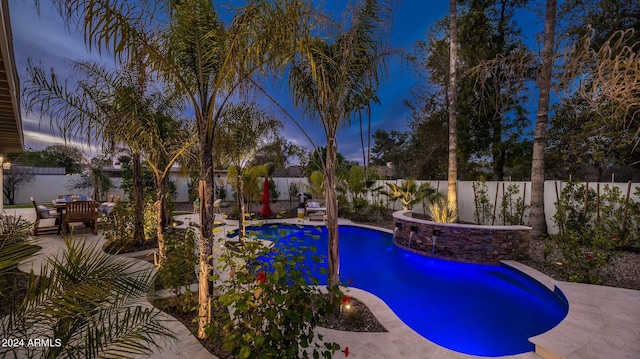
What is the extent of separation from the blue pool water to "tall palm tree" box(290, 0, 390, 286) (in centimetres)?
65

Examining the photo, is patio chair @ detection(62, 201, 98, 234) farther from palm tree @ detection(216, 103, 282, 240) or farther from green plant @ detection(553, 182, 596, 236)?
green plant @ detection(553, 182, 596, 236)

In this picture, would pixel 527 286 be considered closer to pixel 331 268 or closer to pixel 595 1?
pixel 331 268

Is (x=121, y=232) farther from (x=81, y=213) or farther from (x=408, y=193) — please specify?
(x=408, y=193)

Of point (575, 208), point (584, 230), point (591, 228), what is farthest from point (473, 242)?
point (575, 208)

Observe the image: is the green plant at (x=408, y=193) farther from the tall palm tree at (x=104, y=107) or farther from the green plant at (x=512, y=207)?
the tall palm tree at (x=104, y=107)

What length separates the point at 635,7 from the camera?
7.95m

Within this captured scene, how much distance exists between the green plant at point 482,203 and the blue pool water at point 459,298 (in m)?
4.45

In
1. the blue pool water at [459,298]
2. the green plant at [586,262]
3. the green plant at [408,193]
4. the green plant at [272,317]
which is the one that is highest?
the green plant at [408,193]

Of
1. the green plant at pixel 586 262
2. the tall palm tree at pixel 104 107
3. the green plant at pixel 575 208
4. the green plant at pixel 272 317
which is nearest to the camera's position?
the green plant at pixel 272 317

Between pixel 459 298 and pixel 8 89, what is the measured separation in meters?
8.39

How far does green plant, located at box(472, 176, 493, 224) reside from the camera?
1036 cm

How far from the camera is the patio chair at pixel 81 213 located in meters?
8.06

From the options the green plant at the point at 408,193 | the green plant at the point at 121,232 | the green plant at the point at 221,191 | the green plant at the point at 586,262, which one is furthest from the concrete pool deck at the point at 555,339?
the green plant at the point at 221,191

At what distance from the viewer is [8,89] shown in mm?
4008
